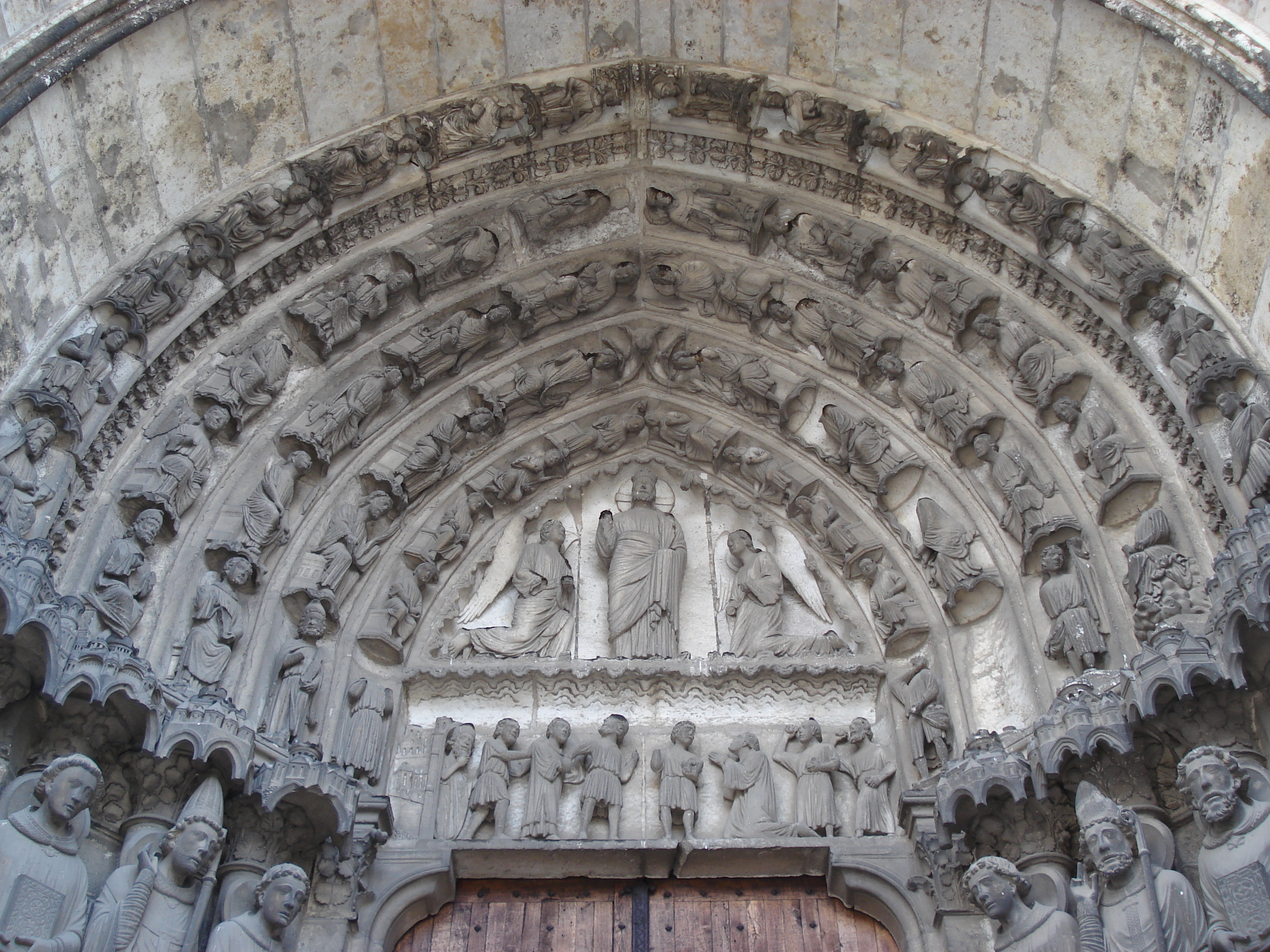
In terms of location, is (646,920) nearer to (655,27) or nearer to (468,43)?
(468,43)

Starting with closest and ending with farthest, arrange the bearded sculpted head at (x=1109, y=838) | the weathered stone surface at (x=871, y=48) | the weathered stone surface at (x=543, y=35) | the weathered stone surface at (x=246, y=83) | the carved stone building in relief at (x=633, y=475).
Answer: the bearded sculpted head at (x=1109, y=838) < the carved stone building in relief at (x=633, y=475) < the weathered stone surface at (x=246, y=83) < the weathered stone surface at (x=871, y=48) < the weathered stone surface at (x=543, y=35)

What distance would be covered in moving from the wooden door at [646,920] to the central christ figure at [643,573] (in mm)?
1319

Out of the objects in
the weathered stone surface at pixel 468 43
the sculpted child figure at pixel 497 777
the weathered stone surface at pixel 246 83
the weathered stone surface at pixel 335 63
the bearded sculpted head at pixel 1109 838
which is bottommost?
the bearded sculpted head at pixel 1109 838

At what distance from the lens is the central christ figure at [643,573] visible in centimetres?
691

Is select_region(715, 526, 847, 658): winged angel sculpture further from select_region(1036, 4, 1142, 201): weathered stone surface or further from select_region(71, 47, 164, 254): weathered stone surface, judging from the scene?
select_region(71, 47, 164, 254): weathered stone surface

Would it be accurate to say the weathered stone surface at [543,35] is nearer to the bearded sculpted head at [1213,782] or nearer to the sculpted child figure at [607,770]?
the sculpted child figure at [607,770]

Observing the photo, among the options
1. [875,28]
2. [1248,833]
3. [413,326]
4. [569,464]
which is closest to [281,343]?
[413,326]

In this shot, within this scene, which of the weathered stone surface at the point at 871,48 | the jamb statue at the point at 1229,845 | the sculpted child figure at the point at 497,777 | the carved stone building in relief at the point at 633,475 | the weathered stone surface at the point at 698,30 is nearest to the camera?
the jamb statue at the point at 1229,845

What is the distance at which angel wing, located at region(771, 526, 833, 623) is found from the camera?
7223 millimetres

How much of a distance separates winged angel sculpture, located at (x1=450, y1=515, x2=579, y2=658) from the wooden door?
1.36 metres

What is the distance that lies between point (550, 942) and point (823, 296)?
4.11m

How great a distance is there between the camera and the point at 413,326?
7.57 meters

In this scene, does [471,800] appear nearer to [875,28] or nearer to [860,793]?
[860,793]

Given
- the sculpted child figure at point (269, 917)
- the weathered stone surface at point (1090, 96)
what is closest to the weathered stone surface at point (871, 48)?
the weathered stone surface at point (1090, 96)
